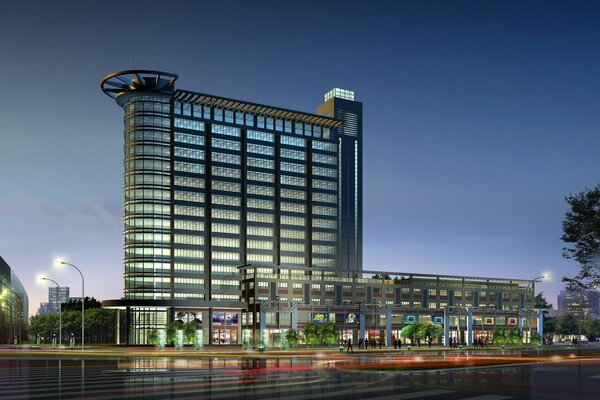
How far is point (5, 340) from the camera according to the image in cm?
16312

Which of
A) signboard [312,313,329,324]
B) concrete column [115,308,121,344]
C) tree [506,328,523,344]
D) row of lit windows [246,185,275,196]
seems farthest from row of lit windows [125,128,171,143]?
tree [506,328,523,344]

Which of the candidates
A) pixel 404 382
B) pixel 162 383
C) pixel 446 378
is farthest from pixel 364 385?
pixel 162 383

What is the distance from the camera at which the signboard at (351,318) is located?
147 meters

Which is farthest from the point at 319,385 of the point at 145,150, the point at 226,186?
the point at 226,186

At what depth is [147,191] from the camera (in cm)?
15775

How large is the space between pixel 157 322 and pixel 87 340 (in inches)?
997

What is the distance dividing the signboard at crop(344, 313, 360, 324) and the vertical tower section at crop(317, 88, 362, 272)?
133ft

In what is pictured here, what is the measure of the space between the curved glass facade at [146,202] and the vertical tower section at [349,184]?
5347 centimetres

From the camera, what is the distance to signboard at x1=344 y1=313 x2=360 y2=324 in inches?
5780

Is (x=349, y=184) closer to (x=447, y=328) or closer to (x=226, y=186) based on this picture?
(x=226, y=186)

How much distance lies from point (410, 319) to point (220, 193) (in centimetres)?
5742

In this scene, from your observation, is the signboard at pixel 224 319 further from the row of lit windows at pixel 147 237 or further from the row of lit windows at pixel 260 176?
the row of lit windows at pixel 260 176

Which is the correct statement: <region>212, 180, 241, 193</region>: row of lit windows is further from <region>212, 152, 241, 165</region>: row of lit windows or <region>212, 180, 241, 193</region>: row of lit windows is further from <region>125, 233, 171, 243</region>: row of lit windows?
<region>125, 233, 171, 243</region>: row of lit windows

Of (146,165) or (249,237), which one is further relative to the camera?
(249,237)
